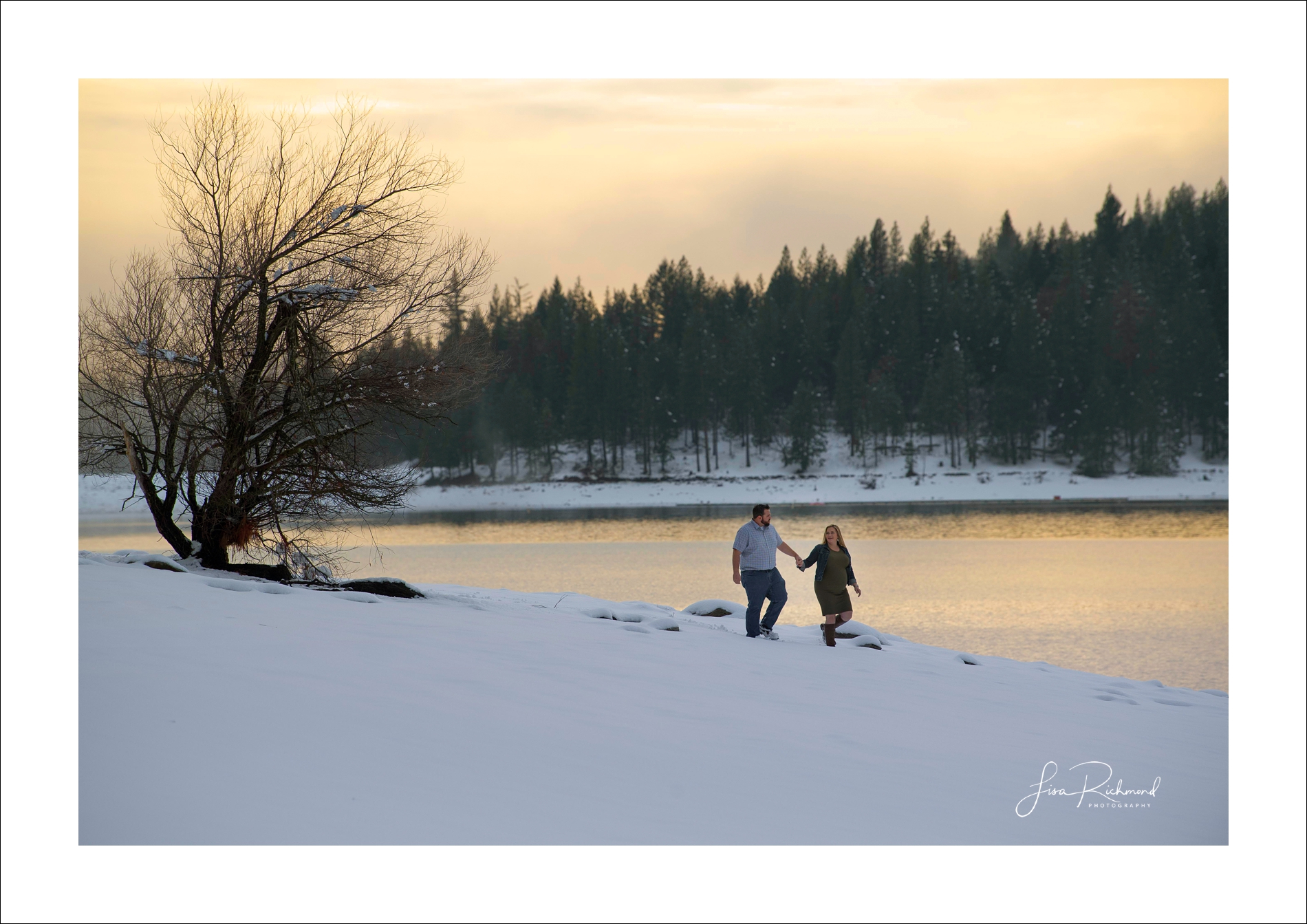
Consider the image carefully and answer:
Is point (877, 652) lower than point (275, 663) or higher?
lower

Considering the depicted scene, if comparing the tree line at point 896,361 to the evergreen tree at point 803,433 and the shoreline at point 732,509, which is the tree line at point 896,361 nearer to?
the evergreen tree at point 803,433

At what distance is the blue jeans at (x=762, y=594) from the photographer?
10.8m

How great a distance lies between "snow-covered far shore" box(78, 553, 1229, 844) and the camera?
14.9 feet

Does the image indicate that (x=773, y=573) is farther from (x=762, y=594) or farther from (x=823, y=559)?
(x=823, y=559)

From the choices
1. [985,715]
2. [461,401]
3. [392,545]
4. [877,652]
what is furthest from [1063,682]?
[392,545]

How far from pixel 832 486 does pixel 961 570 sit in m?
37.4

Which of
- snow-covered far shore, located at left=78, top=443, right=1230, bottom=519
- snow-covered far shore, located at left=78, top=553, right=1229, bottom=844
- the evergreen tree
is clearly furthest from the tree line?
snow-covered far shore, located at left=78, top=553, right=1229, bottom=844

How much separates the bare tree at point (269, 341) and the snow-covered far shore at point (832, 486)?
4073cm

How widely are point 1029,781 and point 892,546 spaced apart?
2307 cm

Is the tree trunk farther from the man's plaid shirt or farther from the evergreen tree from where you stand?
the evergreen tree

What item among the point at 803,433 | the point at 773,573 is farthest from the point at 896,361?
the point at 773,573

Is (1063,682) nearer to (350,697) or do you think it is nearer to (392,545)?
(350,697)

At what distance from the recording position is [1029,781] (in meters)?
5.92
